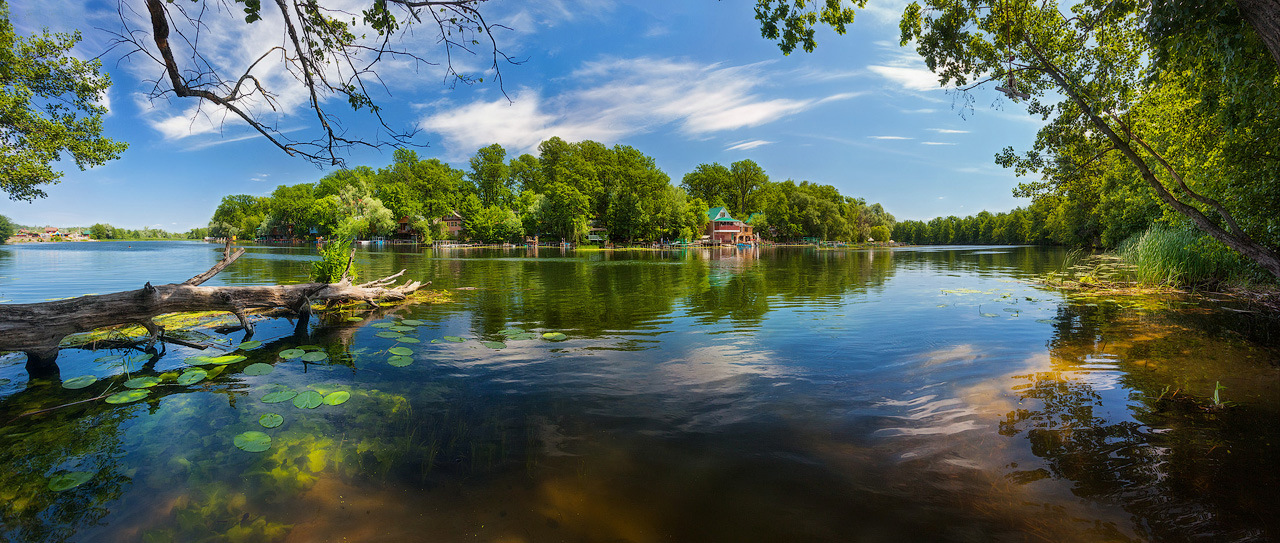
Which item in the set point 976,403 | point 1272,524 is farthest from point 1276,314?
point 1272,524

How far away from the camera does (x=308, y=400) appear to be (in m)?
5.18

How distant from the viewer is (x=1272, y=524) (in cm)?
302

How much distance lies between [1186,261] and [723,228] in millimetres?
80928

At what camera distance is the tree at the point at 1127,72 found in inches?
245

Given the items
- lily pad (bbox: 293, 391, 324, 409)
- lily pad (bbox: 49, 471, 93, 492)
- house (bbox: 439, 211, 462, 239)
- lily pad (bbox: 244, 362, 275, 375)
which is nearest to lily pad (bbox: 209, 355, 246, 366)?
lily pad (bbox: 244, 362, 275, 375)

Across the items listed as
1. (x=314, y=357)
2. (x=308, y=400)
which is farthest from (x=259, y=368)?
(x=308, y=400)

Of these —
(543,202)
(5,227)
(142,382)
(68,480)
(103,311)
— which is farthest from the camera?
(543,202)

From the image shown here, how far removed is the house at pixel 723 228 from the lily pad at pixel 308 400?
90876mm

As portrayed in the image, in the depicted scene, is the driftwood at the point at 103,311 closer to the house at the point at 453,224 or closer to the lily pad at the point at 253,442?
the lily pad at the point at 253,442

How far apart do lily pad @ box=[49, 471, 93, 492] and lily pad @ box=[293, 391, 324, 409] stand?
151 centimetres

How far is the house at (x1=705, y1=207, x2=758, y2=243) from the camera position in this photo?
9488cm

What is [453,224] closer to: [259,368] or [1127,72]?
[259,368]

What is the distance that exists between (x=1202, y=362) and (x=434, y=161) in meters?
111

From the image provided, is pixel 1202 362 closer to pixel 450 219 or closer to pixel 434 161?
pixel 450 219
